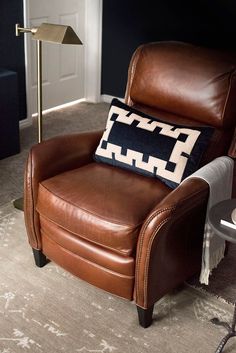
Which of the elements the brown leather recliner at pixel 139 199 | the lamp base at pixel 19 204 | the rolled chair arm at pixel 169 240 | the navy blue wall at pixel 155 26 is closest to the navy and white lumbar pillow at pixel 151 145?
the brown leather recliner at pixel 139 199

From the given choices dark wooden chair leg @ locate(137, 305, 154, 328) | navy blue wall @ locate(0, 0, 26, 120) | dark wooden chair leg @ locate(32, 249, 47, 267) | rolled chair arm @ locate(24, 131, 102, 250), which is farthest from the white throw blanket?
navy blue wall @ locate(0, 0, 26, 120)

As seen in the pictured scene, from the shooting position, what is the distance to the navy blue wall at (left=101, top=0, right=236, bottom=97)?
376 cm

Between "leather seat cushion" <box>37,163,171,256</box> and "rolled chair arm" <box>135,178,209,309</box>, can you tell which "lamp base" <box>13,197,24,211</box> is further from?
"rolled chair arm" <box>135,178,209,309</box>

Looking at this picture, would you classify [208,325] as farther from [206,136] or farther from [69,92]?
[69,92]

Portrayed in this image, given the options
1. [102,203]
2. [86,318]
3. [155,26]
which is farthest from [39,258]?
[155,26]

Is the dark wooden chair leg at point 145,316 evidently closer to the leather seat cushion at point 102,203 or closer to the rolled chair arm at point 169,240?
the rolled chair arm at point 169,240

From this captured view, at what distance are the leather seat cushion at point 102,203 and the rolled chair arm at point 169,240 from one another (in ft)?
0.27

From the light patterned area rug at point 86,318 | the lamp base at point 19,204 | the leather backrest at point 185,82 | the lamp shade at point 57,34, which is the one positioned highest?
the lamp shade at point 57,34

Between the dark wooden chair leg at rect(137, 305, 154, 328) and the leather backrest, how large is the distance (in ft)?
2.69

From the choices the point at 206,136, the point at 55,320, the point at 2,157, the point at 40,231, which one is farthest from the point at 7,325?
the point at 2,157

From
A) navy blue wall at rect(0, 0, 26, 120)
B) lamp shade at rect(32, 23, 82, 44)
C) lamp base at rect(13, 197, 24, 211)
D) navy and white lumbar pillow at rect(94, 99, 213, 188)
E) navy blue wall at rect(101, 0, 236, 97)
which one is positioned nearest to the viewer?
navy and white lumbar pillow at rect(94, 99, 213, 188)

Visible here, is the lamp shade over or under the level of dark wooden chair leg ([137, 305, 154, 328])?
over

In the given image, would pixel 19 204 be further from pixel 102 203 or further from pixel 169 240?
pixel 169 240

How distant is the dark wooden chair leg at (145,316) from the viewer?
186 cm
